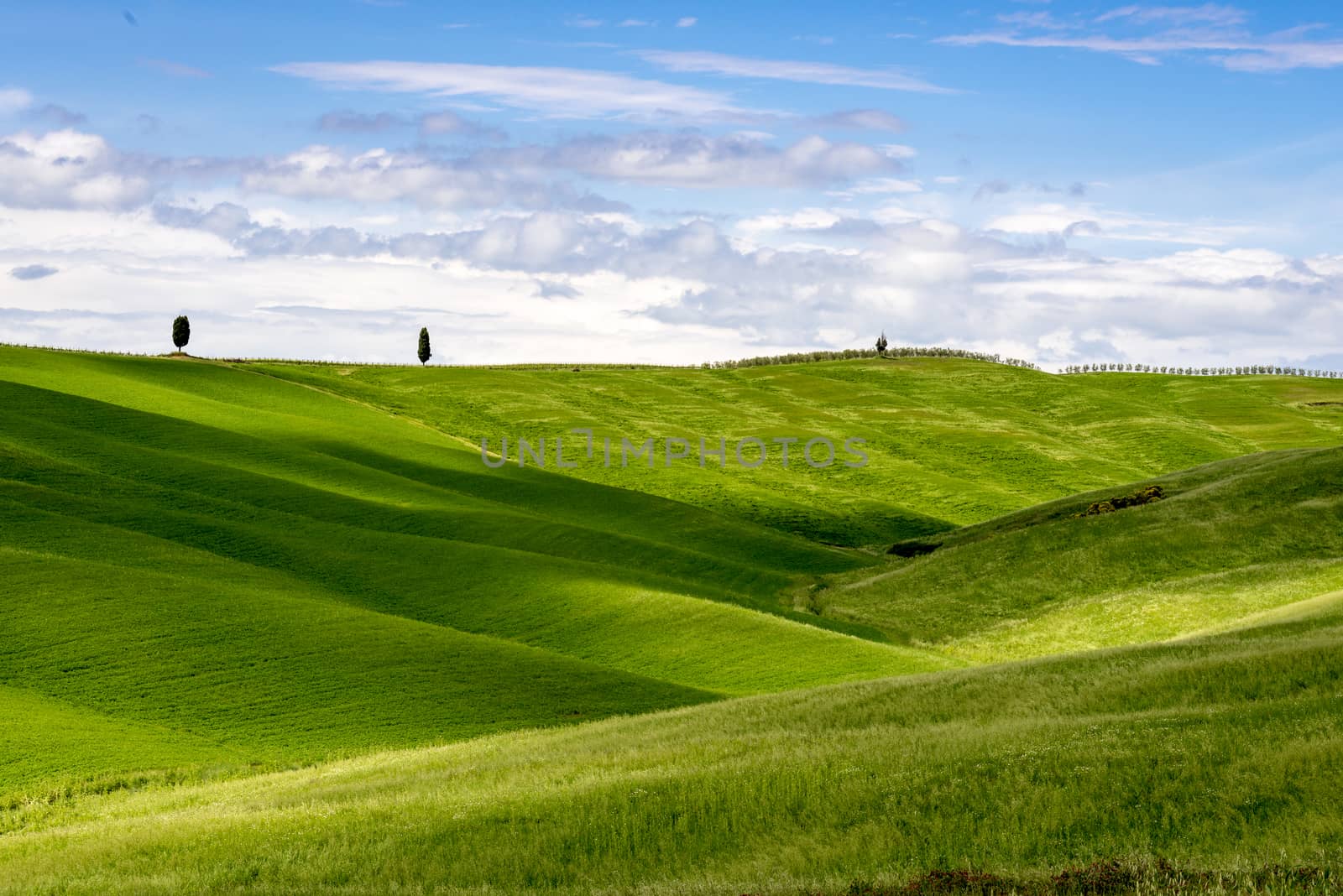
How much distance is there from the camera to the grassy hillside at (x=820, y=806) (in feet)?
45.5

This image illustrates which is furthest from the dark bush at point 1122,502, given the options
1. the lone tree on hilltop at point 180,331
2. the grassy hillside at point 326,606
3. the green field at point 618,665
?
the lone tree on hilltop at point 180,331

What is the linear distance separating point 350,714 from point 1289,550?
4150 cm

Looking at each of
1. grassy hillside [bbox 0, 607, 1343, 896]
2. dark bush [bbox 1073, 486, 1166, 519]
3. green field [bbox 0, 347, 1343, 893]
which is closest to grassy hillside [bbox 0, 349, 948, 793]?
green field [bbox 0, 347, 1343, 893]

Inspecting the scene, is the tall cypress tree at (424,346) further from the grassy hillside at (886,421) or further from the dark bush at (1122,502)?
the dark bush at (1122,502)

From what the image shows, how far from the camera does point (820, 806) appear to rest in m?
16.2

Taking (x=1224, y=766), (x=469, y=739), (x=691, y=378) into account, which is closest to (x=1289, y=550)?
(x=469, y=739)

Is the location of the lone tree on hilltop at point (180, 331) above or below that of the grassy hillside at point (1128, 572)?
above

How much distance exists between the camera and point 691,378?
534 feet

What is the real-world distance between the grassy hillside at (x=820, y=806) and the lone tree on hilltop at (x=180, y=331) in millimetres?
124804

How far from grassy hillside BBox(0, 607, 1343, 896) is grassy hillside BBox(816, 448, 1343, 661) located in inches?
930

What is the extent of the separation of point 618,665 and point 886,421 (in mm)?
96872

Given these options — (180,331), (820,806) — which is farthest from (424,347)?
(820,806)

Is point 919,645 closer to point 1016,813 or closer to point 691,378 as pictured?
point 1016,813

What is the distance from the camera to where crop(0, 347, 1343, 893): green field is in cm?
1529
